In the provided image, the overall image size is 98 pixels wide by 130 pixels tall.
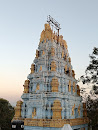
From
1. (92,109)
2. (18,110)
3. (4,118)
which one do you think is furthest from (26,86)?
(4,118)

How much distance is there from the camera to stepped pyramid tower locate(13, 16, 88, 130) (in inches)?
731

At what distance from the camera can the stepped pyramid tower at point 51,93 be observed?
18.6 meters

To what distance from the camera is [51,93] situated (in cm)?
1953

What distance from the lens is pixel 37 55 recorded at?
23.5 meters

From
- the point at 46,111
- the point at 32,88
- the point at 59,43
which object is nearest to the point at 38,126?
the point at 46,111

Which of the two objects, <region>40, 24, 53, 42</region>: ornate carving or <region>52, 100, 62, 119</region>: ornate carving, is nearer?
<region>52, 100, 62, 119</region>: ornate carving

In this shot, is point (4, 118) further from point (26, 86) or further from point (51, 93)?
point (51, 93)

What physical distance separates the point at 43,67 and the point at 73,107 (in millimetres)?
7449

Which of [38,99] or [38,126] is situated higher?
[38,99]

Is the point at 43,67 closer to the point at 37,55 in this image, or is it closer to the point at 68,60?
the point at 37,55

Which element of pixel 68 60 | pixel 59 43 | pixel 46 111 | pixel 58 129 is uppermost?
pixel 59 43

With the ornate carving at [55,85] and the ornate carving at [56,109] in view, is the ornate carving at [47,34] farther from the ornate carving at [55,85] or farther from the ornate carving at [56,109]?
the ornate carving at [56,109]

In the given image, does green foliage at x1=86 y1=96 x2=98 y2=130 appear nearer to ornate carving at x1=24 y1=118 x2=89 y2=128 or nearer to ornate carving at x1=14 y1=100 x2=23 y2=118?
ornate carving at x1=24 y1=118 x2=89 y2=128

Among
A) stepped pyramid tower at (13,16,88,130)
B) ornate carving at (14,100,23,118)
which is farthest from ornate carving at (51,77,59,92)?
ornate carving at (14,100,23,118)
